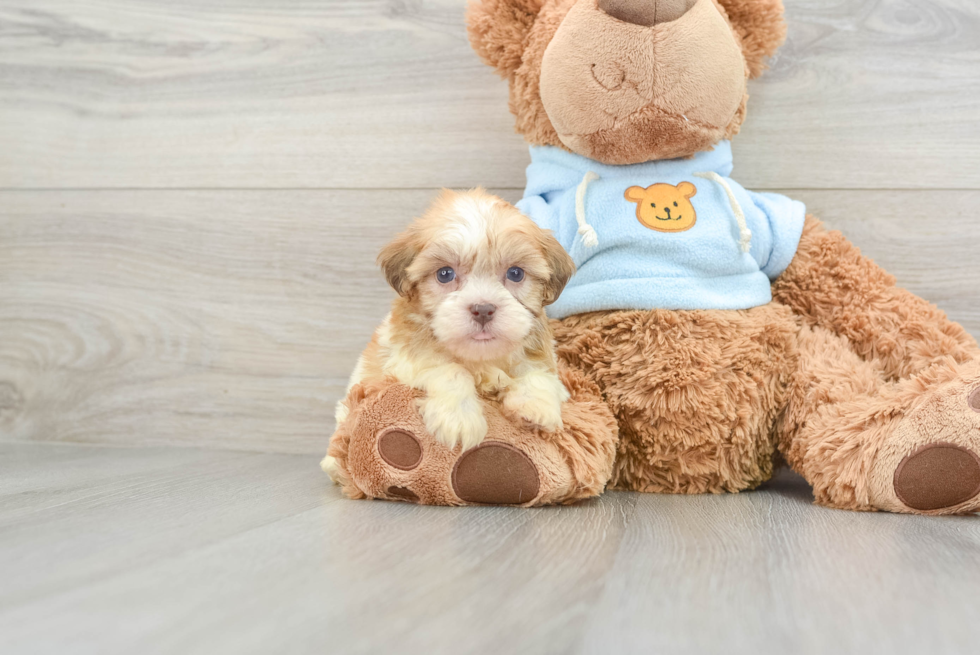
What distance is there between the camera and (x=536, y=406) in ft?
3.11

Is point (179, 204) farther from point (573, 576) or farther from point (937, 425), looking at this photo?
point (937, 425)

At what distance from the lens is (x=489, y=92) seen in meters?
1.43

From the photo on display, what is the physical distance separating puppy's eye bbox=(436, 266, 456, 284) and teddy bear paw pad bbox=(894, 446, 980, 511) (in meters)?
0.60

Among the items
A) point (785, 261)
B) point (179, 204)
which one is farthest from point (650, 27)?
point (179, 204)

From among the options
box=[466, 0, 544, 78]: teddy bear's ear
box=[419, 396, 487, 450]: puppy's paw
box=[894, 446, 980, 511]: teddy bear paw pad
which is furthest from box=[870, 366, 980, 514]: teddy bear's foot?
box=[466, 0, 544, 78]: teddy bear's ear

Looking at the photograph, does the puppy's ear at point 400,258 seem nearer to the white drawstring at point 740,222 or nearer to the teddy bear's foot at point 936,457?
the white drawstring at point 740,222

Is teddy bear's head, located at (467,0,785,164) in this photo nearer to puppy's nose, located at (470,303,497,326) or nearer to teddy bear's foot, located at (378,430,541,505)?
puppy's nose, located at (470,303,497,326)

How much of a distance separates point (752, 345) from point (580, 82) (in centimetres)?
44

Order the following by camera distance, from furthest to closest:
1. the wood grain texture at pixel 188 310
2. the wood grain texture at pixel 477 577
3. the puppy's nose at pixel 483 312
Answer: the wood grain texture at pixel 188 310, the puppy's nose at pixel 483 312, the wood grain texture at pixel 477 577

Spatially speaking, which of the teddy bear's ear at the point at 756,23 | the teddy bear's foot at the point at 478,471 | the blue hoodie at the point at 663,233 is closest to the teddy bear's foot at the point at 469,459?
the teddy bear's foot at the point at 478,471

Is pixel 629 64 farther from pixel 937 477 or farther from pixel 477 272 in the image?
pixel 937 477

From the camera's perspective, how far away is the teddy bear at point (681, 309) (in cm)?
98

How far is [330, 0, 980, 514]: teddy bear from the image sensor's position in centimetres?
98

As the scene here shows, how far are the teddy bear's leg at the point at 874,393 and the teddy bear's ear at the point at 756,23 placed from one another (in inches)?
11.6
